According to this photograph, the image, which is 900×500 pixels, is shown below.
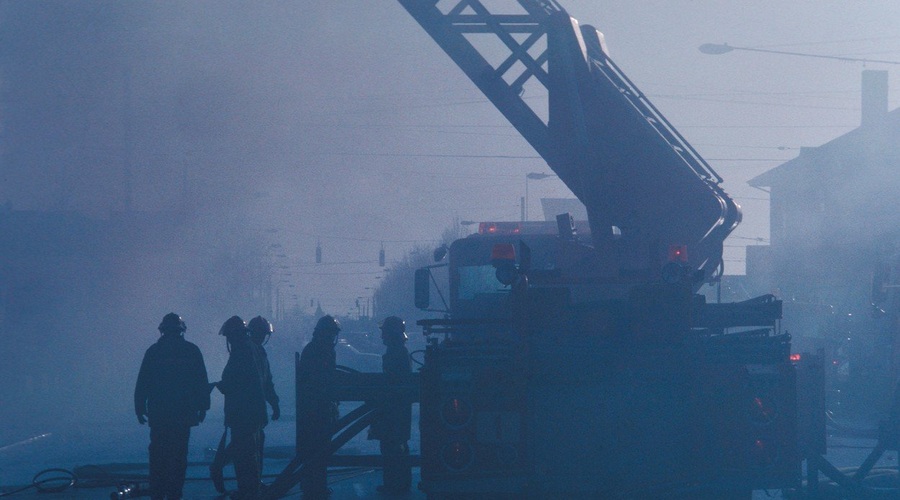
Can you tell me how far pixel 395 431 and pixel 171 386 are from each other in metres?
1.99

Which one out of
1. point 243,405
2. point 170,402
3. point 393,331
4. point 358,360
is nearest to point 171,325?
point 170,402

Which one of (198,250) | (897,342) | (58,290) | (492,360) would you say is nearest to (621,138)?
(492,360)

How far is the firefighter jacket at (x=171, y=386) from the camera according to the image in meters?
9.12

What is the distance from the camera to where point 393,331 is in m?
11.2

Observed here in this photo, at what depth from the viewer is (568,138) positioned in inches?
367

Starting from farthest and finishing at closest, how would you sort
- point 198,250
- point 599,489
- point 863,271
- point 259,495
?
point 198,250 < point 863,271 < point 259,495 < point 599,489

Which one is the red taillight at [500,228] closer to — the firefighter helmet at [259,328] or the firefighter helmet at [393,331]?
the firefighter helmet at [393,331]

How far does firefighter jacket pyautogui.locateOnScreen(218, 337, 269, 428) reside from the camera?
931 cm

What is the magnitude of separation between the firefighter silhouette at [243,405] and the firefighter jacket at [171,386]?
25cm

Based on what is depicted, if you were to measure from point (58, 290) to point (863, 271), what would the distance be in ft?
92.6

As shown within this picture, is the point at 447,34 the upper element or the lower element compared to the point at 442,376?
upper

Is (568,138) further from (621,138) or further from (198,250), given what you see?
(198,250)

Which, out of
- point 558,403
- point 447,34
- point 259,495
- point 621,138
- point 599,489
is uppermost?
point 447,34

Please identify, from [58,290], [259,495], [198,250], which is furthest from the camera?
[198,250]
